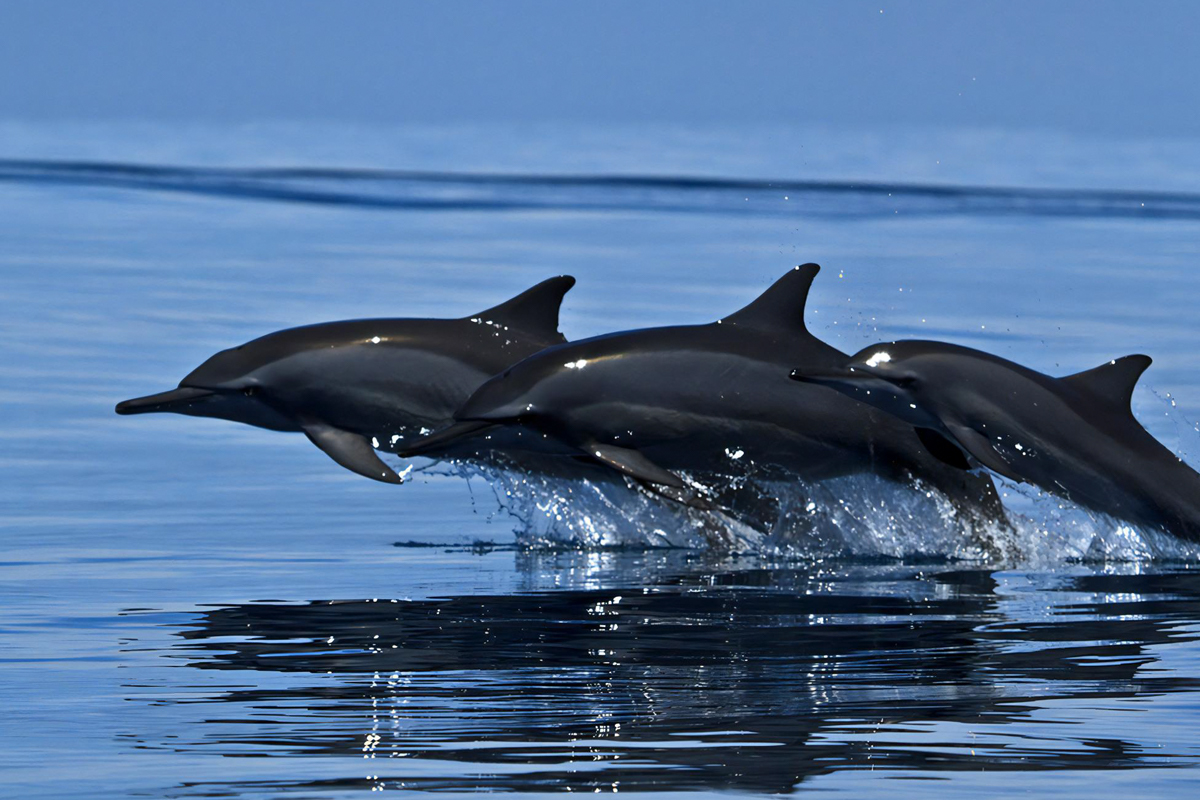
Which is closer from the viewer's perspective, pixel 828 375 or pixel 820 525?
pixel 828 375

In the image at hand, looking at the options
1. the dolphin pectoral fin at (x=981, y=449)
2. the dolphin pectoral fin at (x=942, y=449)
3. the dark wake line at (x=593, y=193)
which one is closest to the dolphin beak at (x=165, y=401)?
the dolphin pectoral fin at (x=942, y=449)

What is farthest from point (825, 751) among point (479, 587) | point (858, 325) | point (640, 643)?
point (858, 325)

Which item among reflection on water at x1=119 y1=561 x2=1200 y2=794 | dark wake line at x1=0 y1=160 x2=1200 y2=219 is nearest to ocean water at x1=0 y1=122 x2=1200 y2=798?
reflection on water at x1=119 y1=561 x2=1200 y2=794

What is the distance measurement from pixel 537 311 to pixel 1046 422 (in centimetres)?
307

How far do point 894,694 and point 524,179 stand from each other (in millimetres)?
38950

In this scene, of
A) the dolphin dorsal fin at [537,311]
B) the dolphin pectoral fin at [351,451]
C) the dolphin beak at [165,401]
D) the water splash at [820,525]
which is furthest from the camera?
the dolphin beak at [165,401]

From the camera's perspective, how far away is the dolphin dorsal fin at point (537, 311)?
12820 mm

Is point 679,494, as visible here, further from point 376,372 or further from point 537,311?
point 376,372

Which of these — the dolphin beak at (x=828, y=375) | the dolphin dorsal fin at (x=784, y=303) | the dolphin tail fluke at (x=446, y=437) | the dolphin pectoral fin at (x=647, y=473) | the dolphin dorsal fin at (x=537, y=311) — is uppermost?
the dolphin dorsal fin at (x=537, y=311)

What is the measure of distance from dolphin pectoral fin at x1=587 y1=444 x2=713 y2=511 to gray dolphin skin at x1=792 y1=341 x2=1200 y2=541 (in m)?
0.85

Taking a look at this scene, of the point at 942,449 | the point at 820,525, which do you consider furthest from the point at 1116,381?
the point at 820,525

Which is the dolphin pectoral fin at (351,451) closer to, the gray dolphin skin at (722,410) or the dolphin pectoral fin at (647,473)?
the gray dolphin skin at (722,410)

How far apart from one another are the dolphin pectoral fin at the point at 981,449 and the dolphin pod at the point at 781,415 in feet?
0.04

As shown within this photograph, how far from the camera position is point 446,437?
1193 cm
